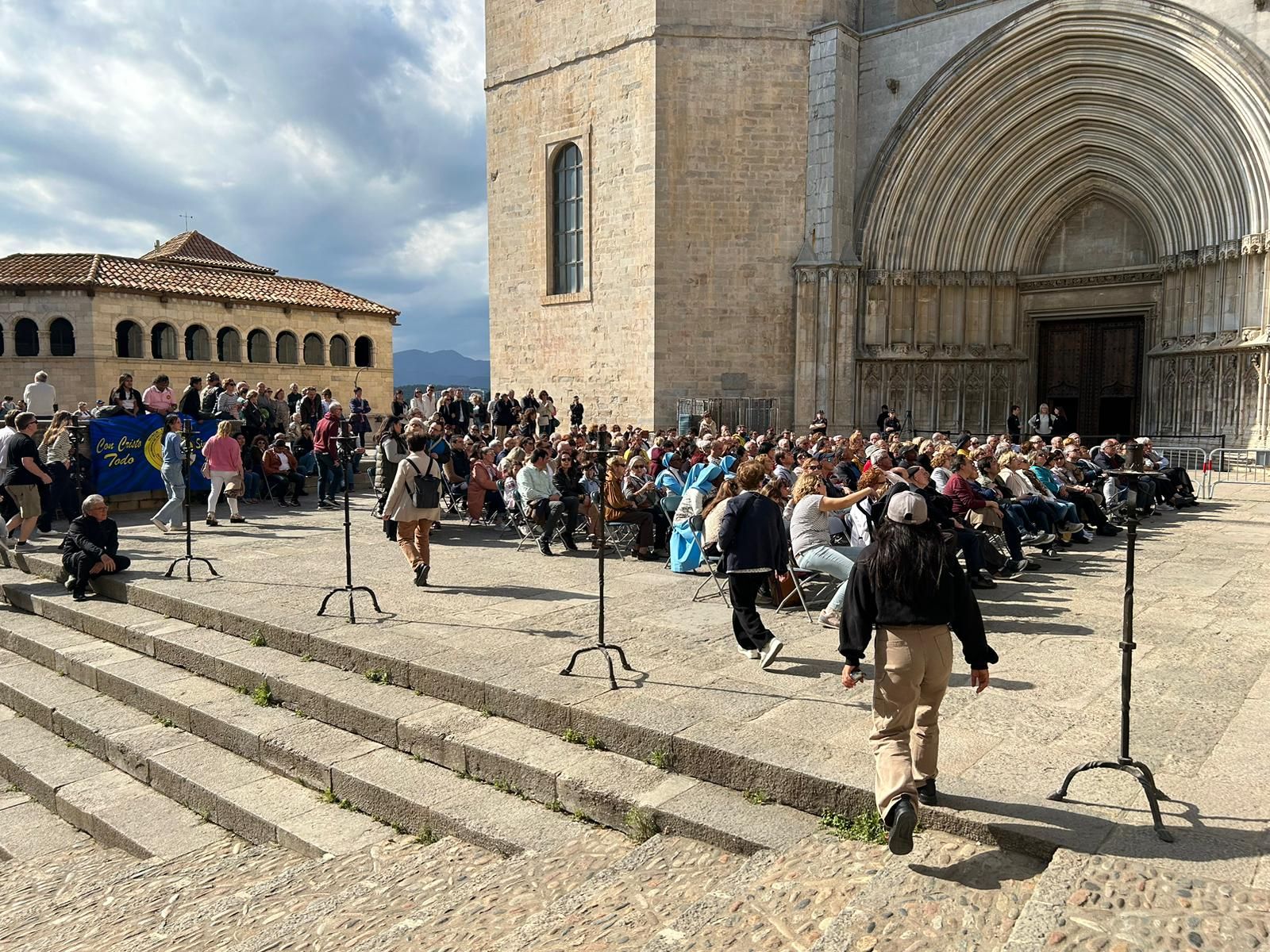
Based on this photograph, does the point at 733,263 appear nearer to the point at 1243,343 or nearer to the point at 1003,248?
the point at 1003,248

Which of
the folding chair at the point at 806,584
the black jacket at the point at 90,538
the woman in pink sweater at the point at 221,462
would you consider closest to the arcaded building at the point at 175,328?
the woman in pink sweater at the point at 221,462

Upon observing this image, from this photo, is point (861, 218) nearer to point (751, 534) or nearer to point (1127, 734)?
point (751, 534)

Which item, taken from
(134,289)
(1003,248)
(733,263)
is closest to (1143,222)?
(1003,248)

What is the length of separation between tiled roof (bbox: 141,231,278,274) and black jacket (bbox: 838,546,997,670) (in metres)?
36.7

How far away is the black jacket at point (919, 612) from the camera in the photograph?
391cm

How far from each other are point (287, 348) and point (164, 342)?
13.1ft

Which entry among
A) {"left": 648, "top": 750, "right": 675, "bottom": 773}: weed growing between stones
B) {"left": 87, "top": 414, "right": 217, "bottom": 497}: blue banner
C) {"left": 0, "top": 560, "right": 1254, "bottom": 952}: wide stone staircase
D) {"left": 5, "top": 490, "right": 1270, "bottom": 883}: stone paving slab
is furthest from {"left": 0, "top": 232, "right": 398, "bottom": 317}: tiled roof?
{"left": 648, "top": 750, "right": 675, "bottom": 773}: weed growing between stones

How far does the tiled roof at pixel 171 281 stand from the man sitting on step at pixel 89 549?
21919 mm

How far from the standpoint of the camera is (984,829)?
12.4 feet

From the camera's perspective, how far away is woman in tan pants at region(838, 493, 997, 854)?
12.8ft

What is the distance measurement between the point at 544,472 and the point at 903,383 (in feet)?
38.7

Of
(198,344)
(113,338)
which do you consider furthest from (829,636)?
(198,344)

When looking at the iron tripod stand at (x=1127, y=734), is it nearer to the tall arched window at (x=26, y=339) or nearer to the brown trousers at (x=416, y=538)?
the brown trousers at (x=416, y=538)

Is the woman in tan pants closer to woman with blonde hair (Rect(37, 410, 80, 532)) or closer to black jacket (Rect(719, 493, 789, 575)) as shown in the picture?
black jacket (Rect(719, 493, 789, 575))
